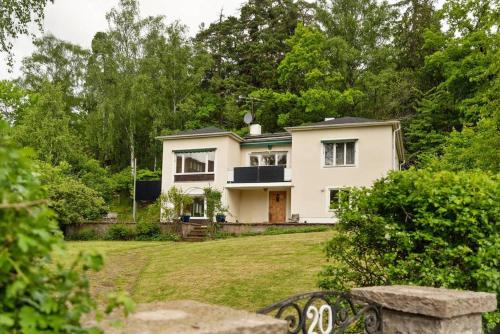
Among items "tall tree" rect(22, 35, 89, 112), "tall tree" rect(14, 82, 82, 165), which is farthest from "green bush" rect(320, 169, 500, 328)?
"tall tree" rect(22, 35, 89, 112)

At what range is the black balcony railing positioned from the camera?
87.1ft

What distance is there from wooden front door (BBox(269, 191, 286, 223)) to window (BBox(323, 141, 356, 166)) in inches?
155

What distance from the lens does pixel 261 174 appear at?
2686cm

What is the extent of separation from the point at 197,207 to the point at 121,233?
18.7ft

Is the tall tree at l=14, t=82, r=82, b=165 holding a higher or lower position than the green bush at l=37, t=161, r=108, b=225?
higher

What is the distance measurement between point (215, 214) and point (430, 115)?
1740 centimetres

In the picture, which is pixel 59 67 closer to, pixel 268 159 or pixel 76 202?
pixel 76 202

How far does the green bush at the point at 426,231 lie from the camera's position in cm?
442

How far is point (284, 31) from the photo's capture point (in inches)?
1737

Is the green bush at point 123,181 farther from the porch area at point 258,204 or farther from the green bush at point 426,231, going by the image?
the green bush at point 426,231

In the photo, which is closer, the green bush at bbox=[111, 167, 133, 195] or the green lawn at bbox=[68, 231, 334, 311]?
the green lawn at bbox=[68, 231, 334, 311]

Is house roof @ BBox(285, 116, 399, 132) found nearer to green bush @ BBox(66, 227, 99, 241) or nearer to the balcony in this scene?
the balcony

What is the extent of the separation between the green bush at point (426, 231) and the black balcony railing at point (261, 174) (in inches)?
838

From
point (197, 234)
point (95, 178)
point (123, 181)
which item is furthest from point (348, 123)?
point (123, 181)
